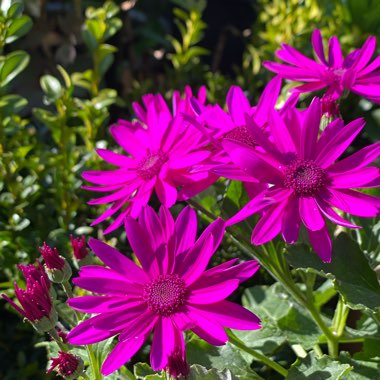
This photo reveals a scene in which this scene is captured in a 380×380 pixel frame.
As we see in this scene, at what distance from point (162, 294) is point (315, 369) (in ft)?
0.87

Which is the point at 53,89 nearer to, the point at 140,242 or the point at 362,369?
the point at 140,242

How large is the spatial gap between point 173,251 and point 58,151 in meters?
0.66

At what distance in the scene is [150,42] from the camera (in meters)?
2.31

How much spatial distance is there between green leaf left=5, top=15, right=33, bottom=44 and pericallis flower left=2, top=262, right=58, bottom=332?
1.49 ft

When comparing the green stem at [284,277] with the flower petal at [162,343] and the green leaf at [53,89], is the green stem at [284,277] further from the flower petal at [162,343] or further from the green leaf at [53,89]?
the green leaf at [53,89]

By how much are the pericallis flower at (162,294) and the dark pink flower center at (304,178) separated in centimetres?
9

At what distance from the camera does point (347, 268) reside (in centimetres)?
85

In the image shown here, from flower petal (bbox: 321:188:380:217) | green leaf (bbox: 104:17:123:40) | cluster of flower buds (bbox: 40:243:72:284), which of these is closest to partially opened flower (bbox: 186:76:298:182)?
flower petal (bbox: 321:188:380:217)

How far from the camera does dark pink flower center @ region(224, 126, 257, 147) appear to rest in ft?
2.50

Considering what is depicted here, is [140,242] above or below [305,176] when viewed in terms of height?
below

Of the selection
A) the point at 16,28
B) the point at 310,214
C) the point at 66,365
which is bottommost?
the point at 66,365

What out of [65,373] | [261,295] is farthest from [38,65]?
[65,373]

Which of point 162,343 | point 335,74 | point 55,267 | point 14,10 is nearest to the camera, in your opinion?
point 162,343

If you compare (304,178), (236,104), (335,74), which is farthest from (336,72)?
(304,178)
